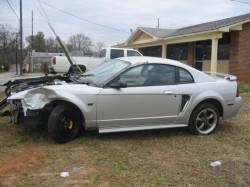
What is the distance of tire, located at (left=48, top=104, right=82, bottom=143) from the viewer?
569 cm

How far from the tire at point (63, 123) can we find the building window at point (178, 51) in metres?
18.0

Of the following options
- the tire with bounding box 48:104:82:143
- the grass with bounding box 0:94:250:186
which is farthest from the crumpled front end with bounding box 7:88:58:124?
the grass with bounding box 0:94:250:186

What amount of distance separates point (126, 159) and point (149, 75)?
183 centimetres

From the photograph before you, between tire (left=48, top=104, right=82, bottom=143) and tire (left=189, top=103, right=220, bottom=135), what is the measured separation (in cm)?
215

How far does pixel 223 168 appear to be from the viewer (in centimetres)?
491

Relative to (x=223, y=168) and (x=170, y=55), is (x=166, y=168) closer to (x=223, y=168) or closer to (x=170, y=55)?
(x=223, y=168)

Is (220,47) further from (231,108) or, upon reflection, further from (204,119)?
(204,119)

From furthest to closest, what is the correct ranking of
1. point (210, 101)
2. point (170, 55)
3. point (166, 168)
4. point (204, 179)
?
point (170, 55) < point (210, 101) < point (166, 168) < point (204, 179)

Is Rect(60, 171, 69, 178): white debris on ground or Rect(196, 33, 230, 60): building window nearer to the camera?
Rect(60, 171, 69, 178): white debris on ground

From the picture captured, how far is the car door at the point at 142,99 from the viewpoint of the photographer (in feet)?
19.5

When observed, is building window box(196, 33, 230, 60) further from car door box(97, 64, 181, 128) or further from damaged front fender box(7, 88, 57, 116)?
damaged front fender box(7, 88, 57, 116)

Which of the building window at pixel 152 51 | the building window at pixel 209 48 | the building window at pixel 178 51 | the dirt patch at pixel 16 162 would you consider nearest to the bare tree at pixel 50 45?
the building window at pixel 152 51

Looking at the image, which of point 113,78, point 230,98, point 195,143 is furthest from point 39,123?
point 230,98

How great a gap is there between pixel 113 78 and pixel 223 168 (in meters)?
2.35
